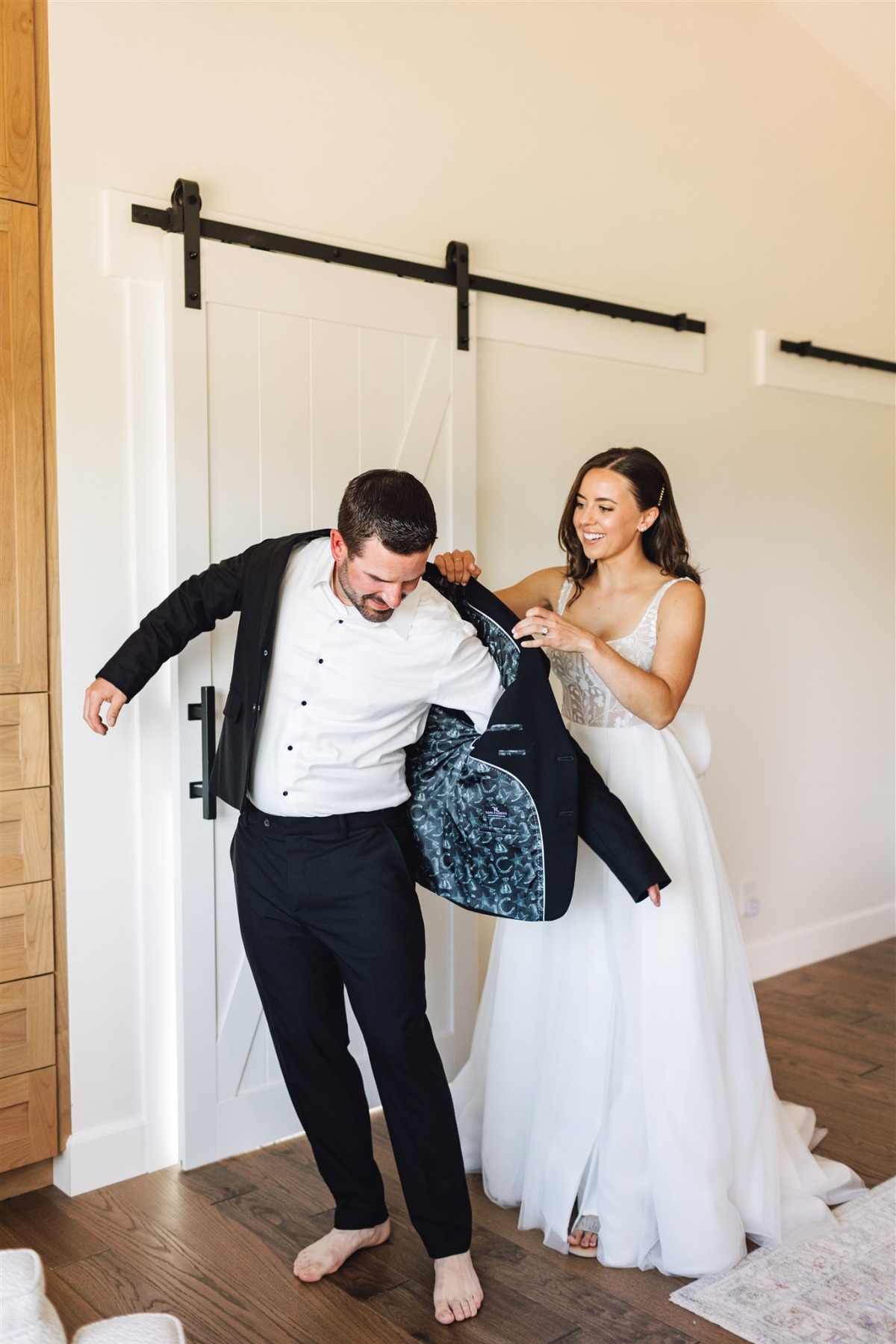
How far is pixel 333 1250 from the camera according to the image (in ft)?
8.14

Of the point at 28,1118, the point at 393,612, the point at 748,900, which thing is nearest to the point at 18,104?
the point at 393,612

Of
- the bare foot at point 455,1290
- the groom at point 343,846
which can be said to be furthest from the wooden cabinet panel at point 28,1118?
the bare foot at point 455,1290

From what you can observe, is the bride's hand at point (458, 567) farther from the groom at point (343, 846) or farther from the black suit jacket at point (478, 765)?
the groom at point (343, 846)

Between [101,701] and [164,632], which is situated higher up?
[164,632]

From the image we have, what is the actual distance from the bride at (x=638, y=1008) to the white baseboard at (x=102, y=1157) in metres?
0.85

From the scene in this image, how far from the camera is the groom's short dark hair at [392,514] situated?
2158 mm

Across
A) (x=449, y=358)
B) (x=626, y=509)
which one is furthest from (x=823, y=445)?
(x=626, y=509)

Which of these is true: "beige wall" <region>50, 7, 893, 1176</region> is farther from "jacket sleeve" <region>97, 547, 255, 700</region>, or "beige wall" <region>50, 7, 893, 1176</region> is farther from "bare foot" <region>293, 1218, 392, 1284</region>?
"bare foot" <region>293, 1218, 392, 1284</region>

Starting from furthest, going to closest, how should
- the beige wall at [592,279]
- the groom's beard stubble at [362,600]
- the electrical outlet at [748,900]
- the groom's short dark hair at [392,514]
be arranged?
the electrical outlet at [748,900]
the beige wall at [592,279]
the groom's beard stubble at [362,600]
the groom's short dark hair at [392,514]

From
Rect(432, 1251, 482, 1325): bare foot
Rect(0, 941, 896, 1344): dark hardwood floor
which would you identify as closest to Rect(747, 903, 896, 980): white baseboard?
Rect(0, 941, 896, 1344): dark hardwood floor

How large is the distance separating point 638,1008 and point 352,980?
63 centimetres

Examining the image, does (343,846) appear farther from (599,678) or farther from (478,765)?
(599,678)

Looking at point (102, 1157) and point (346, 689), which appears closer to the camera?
point (346, 689)

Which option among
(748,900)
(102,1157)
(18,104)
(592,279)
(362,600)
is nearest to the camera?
(362,600)
